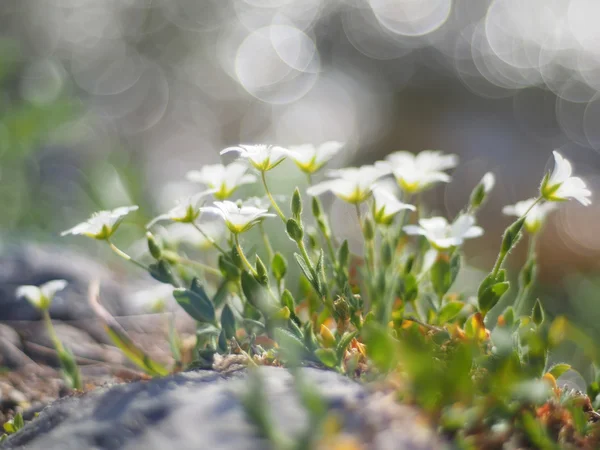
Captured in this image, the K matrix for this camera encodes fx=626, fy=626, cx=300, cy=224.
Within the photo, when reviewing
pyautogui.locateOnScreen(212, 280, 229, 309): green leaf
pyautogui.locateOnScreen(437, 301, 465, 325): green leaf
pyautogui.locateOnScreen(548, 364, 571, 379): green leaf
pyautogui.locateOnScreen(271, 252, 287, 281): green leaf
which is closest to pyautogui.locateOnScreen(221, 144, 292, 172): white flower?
pyautogui.locateOnScreen(271, 252, 287, 281): green leaf

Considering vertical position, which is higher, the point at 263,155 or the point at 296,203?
the point at 263,155

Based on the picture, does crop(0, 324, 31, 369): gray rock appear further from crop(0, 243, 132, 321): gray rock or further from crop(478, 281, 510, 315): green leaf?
crop(478, 281, 510, 315): green leaf

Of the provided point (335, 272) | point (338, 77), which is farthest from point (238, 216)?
point (338, 77)

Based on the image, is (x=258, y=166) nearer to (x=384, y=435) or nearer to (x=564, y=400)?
(x=384, y=435)

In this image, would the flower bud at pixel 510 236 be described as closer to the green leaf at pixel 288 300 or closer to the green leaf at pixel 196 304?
the green leaf at pixel 288 300

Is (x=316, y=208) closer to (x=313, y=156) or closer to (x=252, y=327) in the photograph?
(x=313, y=156)

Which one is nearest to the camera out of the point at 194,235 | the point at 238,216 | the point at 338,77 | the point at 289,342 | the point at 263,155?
the point at 289,342

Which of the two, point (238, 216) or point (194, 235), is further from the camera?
point (194, 235)
